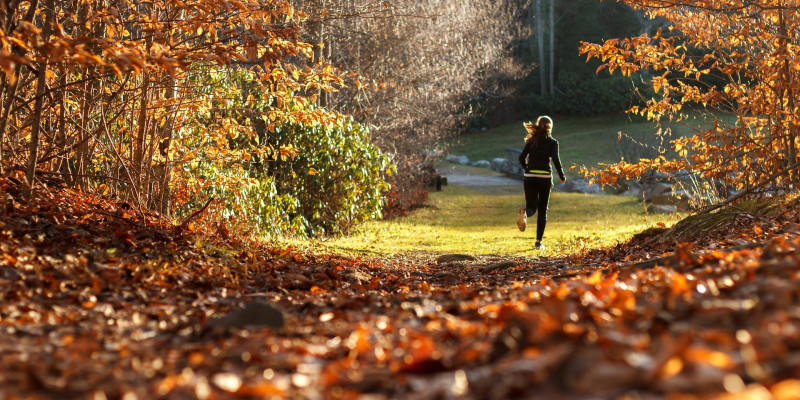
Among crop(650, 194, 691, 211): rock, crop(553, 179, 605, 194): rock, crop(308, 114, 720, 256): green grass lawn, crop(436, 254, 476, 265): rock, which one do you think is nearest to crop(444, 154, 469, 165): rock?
crop(308, 114, 720, 256): green grass lawn

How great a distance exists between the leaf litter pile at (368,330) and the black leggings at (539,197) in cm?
473

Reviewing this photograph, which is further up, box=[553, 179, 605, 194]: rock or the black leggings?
the black leggings

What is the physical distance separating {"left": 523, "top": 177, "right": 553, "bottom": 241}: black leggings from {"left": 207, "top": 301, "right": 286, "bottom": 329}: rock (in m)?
7.24

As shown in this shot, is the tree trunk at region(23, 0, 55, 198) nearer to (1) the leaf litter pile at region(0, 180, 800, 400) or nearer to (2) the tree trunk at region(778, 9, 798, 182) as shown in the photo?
(1) the leaf litter pile at region(0, 180, 800, 400)

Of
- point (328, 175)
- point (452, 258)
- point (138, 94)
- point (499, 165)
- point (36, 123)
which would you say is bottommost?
point (499, 165)

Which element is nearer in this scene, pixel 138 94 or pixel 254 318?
pixel 254 318

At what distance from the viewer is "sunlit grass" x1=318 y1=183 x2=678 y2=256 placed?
1066 centimetres

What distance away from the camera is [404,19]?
48.6 feet

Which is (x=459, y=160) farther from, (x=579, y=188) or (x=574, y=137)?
(x=579, y=188)

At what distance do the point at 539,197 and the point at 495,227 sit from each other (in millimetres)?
4478

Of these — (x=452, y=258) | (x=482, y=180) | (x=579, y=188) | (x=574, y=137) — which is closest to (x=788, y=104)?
(x=452, y=258)

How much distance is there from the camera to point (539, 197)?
1044 centimetres

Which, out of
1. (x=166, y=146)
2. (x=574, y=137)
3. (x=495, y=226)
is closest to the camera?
(x=166, y=146)

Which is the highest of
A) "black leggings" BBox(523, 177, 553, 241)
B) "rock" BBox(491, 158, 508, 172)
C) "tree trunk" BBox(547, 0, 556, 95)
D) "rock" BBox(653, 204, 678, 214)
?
"tree trunk" BBox(547, 0, 556, 95)
